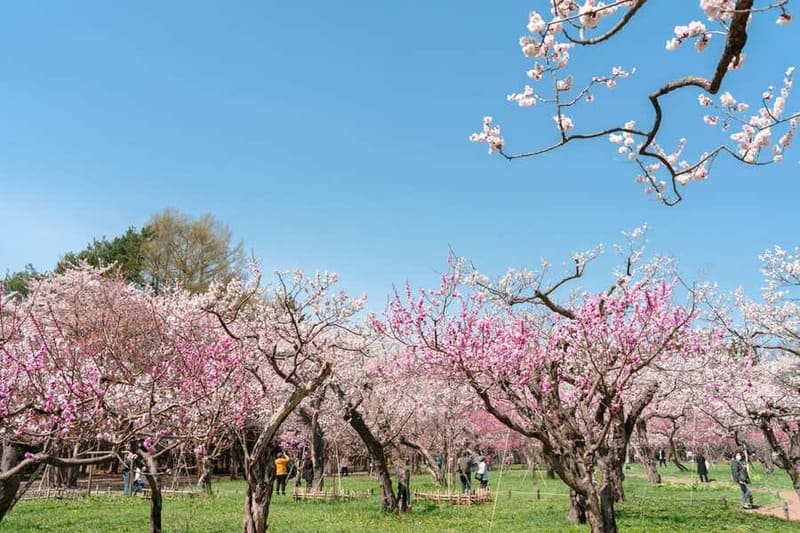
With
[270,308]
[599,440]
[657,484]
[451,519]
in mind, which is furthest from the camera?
[657,484]

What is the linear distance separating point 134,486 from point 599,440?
2335cm

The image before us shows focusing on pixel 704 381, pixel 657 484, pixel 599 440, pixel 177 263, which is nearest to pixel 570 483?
pixel 599 440

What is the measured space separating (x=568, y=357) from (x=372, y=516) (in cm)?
789

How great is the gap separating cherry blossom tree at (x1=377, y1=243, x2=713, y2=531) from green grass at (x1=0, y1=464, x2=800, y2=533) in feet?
7.56

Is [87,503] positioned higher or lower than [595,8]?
lower

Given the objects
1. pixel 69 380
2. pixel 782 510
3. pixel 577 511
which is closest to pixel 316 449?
pixel 577 511

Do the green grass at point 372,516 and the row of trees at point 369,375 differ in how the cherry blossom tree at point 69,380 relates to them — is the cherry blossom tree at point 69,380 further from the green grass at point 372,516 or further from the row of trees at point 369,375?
the green grass at point 372,516

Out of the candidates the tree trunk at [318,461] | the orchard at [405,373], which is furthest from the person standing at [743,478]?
the tree trunk at [318,461]

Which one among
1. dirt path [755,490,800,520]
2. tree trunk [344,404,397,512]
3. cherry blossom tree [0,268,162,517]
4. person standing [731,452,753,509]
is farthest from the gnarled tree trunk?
person standing [731,452,753,509]

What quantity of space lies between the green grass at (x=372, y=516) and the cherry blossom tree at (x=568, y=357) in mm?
2306

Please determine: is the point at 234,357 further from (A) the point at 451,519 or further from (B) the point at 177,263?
(B) the point at 177,263

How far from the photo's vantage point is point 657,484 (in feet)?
101

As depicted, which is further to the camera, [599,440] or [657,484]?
[657,484]

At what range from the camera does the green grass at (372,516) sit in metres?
13.6
